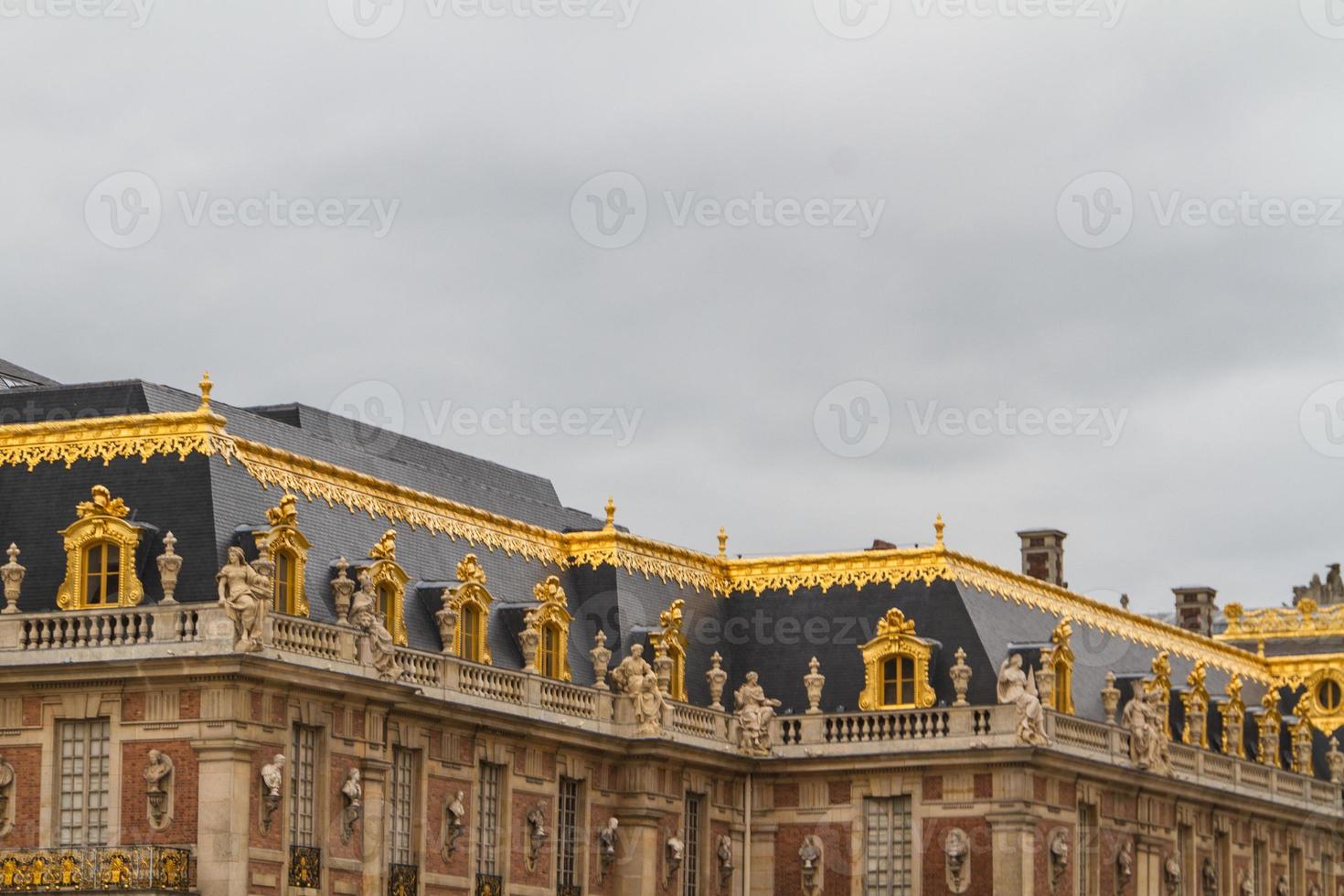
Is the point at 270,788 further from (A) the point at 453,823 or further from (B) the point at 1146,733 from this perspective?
(B) the point at 1146,733

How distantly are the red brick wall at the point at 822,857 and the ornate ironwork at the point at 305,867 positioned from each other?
647 inches

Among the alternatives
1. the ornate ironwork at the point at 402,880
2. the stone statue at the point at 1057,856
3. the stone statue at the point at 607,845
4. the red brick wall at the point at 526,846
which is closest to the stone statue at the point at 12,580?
the ornate ironwork at the point at 402,880

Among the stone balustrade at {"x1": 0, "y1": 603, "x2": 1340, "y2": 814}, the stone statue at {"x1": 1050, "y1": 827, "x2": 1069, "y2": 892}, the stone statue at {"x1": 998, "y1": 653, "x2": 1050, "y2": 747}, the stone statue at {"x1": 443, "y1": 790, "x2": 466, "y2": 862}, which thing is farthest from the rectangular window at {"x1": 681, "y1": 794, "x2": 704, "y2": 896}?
the stone statue at {"x1": 443, "y1": 790, "x2": 466, "y2": 862}

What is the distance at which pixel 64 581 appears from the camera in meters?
57.2

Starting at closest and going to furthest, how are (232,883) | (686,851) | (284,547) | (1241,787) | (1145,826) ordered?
1. (232,883)
2. (284,547)
3. (686,851)
4. (1145,826)
5. (1241,787)

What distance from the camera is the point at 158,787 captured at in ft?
181

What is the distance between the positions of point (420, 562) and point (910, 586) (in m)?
13.6

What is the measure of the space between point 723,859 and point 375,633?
14.5m

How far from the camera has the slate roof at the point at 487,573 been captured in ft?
192

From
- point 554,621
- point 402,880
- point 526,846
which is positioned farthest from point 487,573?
point 402,880

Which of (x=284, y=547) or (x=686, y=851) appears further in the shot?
(x=686, y=851)

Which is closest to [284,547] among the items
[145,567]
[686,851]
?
[145,567]

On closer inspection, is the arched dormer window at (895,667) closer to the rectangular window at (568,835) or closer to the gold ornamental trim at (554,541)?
the gold ornamental trim at (554,541)

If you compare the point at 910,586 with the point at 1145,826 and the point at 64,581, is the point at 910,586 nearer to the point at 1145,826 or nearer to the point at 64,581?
the point at 1145,826
